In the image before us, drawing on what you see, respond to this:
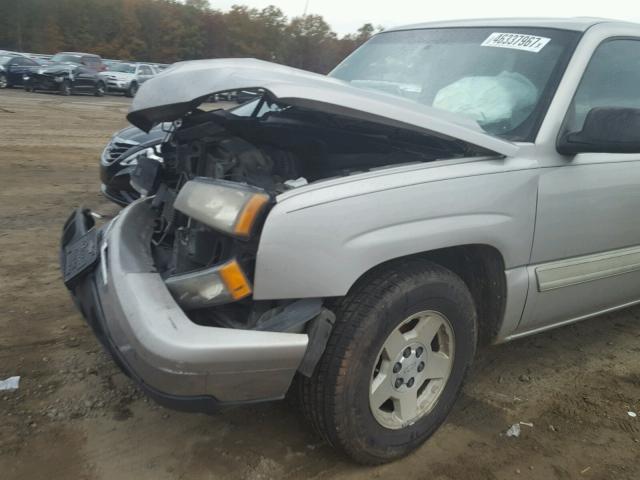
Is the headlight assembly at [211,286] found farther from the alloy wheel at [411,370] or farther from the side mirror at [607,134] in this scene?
the side mirror at [607,134]

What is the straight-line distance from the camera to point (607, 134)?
268cm

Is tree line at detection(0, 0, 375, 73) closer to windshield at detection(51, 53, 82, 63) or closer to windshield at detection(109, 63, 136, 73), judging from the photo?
windshield at detection(109, 63, 136, 73)

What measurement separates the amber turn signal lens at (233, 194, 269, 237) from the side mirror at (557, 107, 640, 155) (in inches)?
59.5

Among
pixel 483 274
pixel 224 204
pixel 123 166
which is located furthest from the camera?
pixel 123 166

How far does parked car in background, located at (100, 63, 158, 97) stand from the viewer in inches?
1073

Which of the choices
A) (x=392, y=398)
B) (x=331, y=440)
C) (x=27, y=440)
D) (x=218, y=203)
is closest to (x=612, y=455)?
(x=392, y=398)

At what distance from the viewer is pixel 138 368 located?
2.12 meters

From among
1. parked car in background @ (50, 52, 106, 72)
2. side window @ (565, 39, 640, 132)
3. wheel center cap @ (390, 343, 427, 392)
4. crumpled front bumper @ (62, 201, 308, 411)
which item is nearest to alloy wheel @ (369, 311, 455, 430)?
wheel center cap @ (390, 343, 427, 392)

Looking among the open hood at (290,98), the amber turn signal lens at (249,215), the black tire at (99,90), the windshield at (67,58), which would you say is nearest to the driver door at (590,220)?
the open hood at (290,98)

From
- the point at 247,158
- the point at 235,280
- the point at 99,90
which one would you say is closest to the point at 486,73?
the point at 247,158

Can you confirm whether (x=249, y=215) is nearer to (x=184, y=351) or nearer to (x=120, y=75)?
(x=184, y=351)

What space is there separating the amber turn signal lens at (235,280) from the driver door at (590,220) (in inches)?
55.4

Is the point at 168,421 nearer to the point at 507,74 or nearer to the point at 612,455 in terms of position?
the point at 612,455

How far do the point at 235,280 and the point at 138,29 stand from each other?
2316 inches
